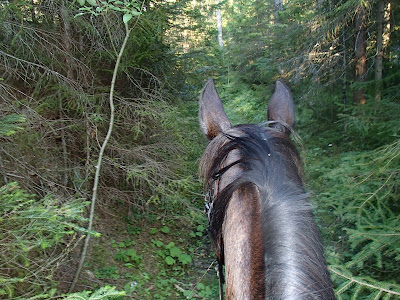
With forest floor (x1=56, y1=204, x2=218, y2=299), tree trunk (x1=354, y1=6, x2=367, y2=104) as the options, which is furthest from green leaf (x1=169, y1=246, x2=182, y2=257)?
tree trunk (x1=354, y1=6, x2=367, y2=104)

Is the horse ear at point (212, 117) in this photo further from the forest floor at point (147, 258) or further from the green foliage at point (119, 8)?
the forest floor at point (147, 258)

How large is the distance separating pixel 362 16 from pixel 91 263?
357 inches

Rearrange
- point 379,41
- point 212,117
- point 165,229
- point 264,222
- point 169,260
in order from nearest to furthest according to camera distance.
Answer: point 264,222, point 212,117, point 169,260, point 165,229, point 379,41

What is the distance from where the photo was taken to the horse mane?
3.97 ft

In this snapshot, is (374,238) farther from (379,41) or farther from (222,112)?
(379,41)

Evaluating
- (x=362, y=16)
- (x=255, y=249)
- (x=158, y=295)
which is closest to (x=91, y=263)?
(x=158, y=295)

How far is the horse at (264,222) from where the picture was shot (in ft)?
4.00

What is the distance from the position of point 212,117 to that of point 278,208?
1260 millimetres

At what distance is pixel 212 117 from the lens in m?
2.51

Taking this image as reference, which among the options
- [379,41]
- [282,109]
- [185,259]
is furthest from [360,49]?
[185,259]

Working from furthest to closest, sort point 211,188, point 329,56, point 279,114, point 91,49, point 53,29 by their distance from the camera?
point 329,56
point 91,49
point 53,29
point 279,114
point 211,188

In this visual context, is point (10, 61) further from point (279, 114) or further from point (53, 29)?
point (279, 114)

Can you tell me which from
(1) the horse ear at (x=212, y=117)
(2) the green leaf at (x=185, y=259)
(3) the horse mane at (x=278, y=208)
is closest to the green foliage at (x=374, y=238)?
(3) the horse mane at (x=278, y=208)

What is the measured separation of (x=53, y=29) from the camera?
Result: 454cm
